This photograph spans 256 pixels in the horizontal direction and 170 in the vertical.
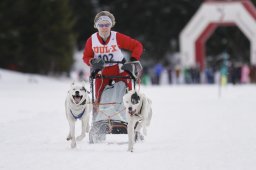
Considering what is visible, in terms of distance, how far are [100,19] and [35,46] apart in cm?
2812

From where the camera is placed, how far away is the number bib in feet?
28.2

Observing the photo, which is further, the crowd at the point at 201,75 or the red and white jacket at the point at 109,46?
the crowd at the point at 201,75

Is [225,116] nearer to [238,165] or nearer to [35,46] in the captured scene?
[238,165]

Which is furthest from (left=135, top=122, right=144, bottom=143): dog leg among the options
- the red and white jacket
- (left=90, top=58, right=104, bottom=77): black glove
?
the red and white jacket

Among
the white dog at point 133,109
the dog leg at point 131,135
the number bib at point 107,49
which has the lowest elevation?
the dog leg at point 131,135

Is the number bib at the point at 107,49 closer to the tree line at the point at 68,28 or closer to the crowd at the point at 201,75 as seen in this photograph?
the crowd at the point at 201,75

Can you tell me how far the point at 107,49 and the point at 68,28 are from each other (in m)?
30.2

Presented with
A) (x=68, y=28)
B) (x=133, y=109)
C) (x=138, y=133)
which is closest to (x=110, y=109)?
(x=138, y=133)

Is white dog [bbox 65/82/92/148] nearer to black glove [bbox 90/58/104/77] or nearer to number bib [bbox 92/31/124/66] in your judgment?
black glove [bbox 90/58/104/77]

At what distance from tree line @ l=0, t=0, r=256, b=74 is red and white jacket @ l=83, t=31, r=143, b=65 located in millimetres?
25250

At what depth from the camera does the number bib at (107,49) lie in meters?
8.60

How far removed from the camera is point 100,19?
28.1 feet

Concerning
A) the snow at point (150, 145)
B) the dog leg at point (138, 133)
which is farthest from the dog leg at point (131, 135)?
the dog leg at point (138, 133)

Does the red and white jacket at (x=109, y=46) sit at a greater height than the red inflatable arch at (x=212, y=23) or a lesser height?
lesser
